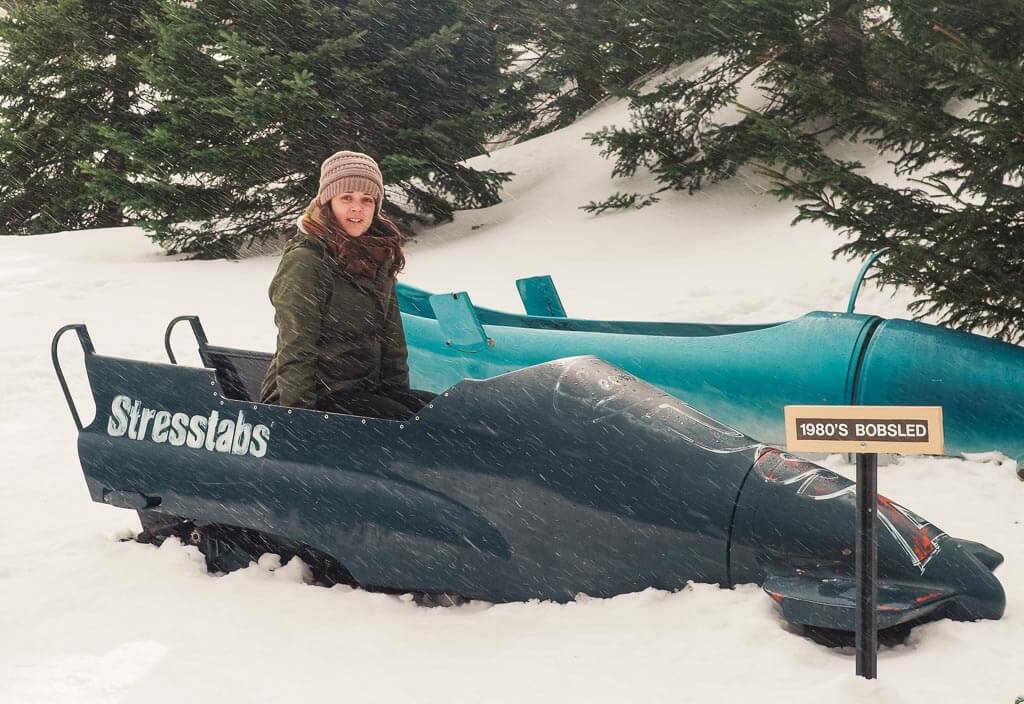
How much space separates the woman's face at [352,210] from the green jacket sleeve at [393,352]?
299 mm

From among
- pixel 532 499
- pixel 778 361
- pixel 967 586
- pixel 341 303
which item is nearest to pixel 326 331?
pixel 341 303

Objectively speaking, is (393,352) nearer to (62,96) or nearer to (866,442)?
(866,442)

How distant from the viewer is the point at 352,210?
369 cm

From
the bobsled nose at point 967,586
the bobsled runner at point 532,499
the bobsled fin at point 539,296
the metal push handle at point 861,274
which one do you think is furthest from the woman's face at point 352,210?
the bobsled fin at point 539,296

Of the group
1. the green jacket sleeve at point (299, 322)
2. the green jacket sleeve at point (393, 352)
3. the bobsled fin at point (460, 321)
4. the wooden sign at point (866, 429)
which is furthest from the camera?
the bobsled fin at point (460, 321)

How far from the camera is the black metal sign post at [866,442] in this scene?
2.12 metres

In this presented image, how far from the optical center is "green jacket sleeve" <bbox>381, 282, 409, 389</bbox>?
12.8 feet

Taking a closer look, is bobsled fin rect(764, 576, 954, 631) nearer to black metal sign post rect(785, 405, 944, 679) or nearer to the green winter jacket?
black metal sign post rect(785, 405, 944, 679)

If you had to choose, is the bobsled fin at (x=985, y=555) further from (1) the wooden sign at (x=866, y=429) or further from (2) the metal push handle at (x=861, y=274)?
(2) the metal push handle at (x=861, y=274)

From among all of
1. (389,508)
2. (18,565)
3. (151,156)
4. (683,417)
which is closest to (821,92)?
(683,417)

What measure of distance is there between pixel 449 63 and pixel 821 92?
273 inches

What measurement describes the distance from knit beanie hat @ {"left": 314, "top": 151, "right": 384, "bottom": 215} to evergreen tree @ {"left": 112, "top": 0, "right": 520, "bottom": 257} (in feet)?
23.7

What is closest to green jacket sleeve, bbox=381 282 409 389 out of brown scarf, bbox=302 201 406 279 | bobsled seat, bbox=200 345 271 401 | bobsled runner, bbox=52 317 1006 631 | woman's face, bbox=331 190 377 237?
brown scarf, bbox=302 201 406 279

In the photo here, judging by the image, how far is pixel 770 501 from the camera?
9.41 ft
